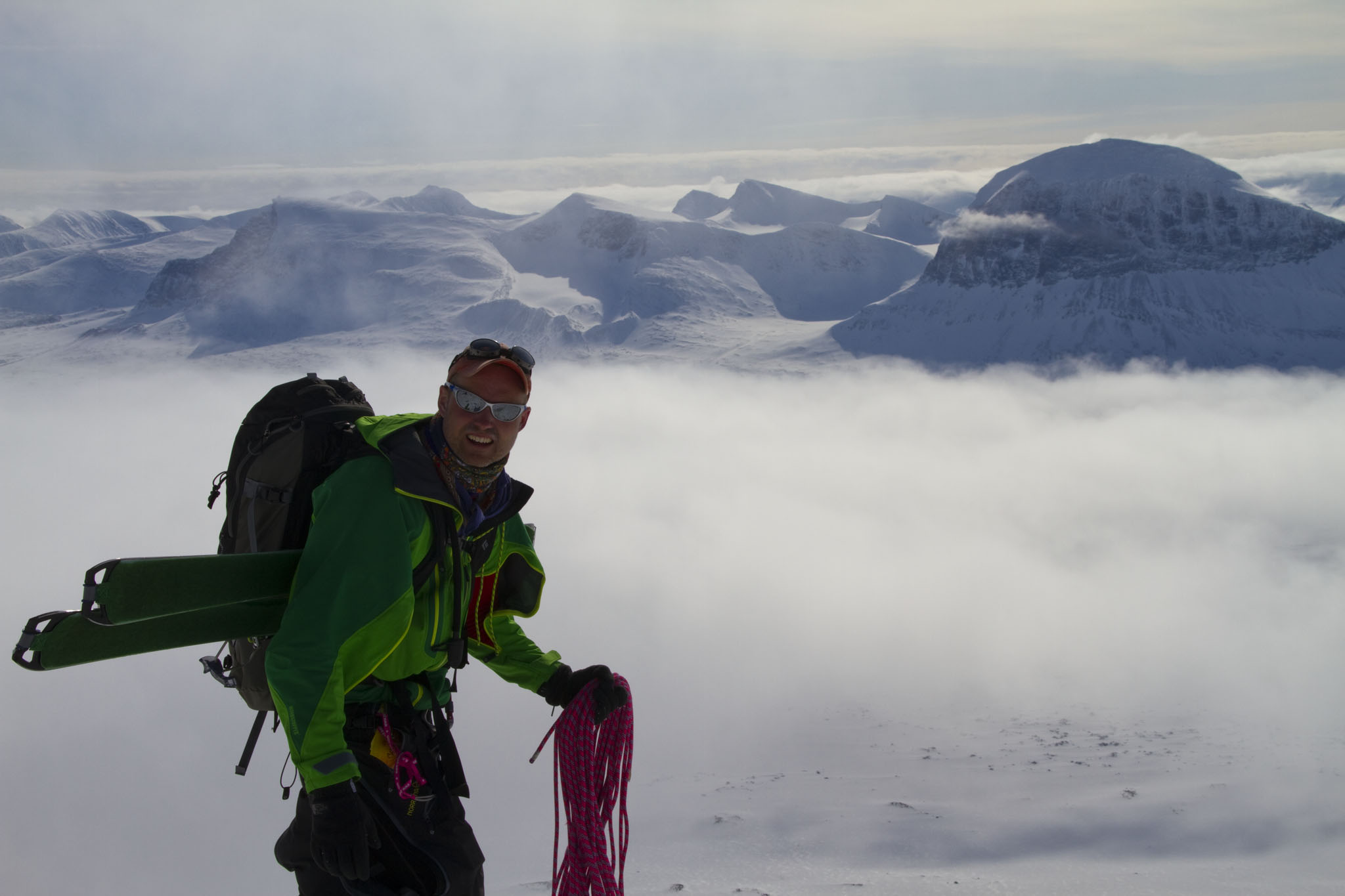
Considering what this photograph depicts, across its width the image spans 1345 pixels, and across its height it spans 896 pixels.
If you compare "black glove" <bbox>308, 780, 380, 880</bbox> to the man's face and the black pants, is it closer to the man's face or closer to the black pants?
the black pants

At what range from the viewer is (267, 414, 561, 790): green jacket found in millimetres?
3088

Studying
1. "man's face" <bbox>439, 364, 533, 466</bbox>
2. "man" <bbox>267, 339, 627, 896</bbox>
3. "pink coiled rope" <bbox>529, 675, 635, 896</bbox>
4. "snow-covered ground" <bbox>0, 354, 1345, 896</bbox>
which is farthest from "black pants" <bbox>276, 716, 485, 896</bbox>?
"snow-covered ground" <bbox>0, 354, 1345, 896</bbox>

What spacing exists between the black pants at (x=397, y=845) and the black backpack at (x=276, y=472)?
0.47 m

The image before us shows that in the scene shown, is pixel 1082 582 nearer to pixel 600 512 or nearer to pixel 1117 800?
pixel 600 512

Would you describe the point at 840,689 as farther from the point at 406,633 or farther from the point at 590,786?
the point at 406,633

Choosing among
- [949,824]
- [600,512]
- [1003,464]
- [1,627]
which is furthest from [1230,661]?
[1003,464]

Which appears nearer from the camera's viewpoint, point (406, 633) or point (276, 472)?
point (406, 633)

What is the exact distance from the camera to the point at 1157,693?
191 feet

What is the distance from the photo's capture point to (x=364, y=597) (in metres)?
3.14

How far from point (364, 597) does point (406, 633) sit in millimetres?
373

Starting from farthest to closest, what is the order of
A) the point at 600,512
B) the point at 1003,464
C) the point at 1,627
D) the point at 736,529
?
the point at 1003,464 < the point at 600,512 < the point at 736,529 < the point at 1,627

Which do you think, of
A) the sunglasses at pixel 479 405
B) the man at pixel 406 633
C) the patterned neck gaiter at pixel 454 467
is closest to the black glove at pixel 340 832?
the man at pixel 406 633

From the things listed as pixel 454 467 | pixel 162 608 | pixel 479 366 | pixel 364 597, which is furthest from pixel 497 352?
pixel 162 608

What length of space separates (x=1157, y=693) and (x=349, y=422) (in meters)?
65.4
